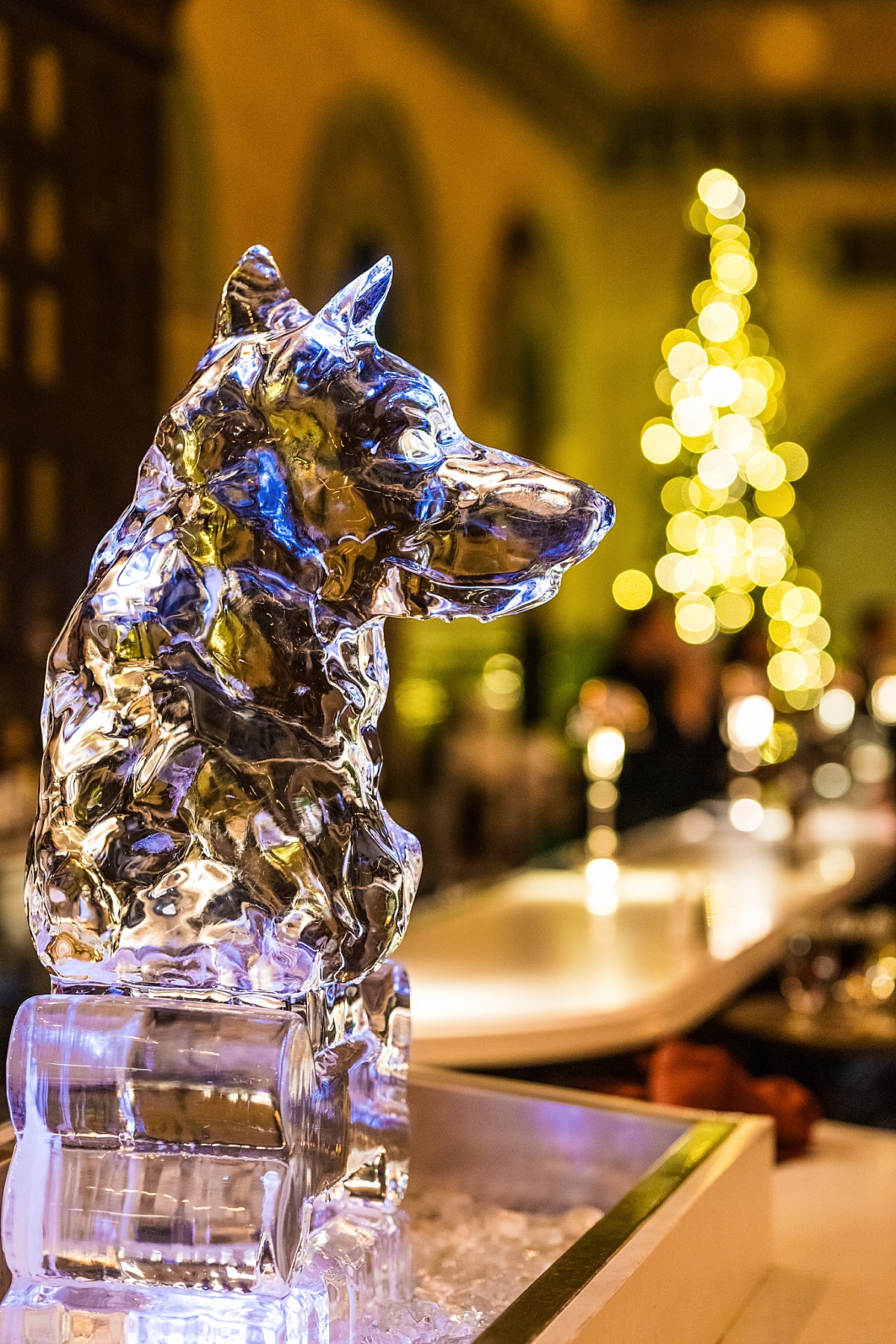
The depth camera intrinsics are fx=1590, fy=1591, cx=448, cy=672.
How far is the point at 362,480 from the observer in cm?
92

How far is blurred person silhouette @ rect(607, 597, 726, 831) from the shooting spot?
565 centimetres

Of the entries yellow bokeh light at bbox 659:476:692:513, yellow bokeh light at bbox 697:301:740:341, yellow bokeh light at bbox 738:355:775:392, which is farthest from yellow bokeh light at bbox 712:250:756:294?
yellow bokeh light at bbox 659:476:692:513

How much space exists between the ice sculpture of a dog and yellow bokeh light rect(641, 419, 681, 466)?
11.2 meters

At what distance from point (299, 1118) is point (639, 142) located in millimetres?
13234

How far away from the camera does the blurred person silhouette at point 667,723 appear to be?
18.5ft

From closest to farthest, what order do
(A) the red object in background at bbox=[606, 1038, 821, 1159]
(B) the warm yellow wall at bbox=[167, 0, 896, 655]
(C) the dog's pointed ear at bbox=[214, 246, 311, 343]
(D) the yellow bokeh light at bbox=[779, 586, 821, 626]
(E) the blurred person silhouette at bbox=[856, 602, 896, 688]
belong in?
1. (C) the dog's pointed ear at bbox=[214, 246, 311, 343]
2. (A) the red object in background at bbox=[606, 1038, 821, 1159]
3. (E) the blurred person silhouette at bbox=[856, 602, 896, 688]
4. (B) the warm yellow wall at bbox=[167, 0, 896, 655]
5. (D) the yellow bokeh light at bbox=[779, 586, 821, 626]

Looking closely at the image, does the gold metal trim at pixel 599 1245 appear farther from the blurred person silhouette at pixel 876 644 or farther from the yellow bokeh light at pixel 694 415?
the yellow bokeh light at pixel 694 415

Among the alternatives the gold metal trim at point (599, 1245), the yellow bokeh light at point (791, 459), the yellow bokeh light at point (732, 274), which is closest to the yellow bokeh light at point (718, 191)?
the yellow bokeh light at point (732, 274)

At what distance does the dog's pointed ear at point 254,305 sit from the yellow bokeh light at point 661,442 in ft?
36.5

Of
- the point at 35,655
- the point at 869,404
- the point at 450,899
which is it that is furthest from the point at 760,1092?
the point at 869,404

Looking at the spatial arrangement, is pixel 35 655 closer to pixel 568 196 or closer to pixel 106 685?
pixel 106 685

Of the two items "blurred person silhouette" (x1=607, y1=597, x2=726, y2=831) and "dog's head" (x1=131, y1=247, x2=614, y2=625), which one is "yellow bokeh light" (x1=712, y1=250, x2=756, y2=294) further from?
"dog's head" (x1=131, y1=247, x2=614, y2=625)

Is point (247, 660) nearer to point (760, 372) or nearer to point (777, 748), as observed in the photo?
point (777, 748)

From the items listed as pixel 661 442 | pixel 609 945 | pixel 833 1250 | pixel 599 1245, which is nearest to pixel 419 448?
pixel 599 1245
